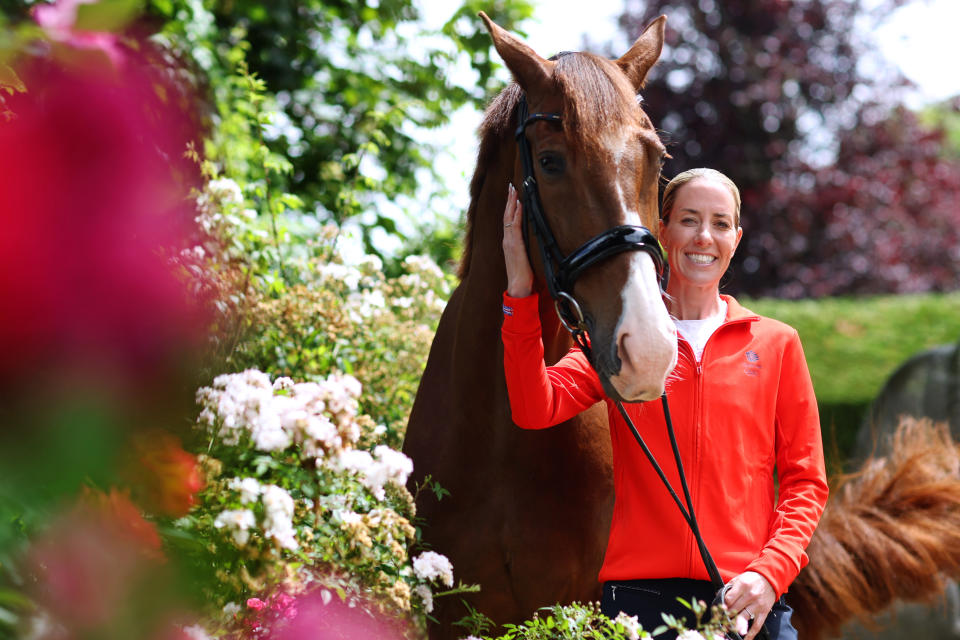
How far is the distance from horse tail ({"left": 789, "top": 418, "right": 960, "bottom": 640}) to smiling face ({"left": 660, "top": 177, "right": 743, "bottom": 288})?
127 cm

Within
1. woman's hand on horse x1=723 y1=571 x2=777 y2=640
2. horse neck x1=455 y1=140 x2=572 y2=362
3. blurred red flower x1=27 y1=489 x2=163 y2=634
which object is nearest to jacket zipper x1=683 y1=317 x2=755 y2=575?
woman's hand on horse x1=723 y1=571 x2=777 y2=640

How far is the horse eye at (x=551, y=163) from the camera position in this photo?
6.30 ft

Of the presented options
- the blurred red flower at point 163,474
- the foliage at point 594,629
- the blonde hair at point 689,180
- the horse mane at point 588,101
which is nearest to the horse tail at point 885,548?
the foliage at point 594,629

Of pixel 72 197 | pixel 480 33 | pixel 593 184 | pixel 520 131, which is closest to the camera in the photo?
pixel 72 197

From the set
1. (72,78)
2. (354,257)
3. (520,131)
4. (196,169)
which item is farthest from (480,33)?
(72,78)

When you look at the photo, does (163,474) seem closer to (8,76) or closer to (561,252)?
(8,76)

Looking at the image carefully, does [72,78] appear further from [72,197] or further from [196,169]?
[196,169]

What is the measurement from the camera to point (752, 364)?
6.16 ft

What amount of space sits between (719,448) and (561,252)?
592 millimetres

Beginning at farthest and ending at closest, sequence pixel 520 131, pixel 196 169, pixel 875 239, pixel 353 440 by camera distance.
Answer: pixel 875 239 < pixel 196 169 < pixel 520 131 < pixel 353 440

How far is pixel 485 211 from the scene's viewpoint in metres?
2.30

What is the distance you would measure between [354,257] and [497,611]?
71.1 inches

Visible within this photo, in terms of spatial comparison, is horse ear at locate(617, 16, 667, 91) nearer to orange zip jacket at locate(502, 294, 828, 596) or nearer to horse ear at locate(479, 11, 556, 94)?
horse ear at locate(479, 11, 556, 94)

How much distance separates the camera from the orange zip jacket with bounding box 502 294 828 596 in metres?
1.79
